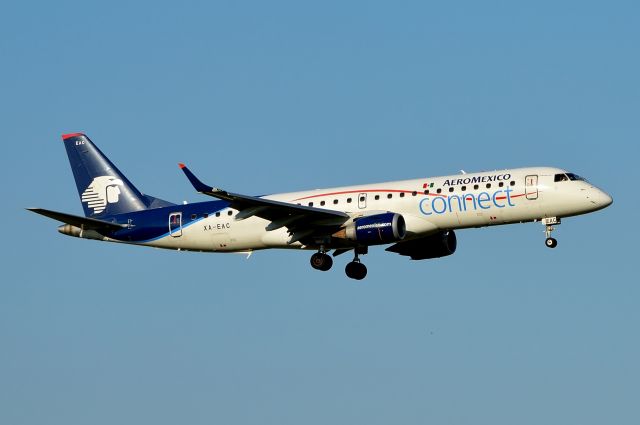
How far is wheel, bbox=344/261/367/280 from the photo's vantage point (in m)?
67.2

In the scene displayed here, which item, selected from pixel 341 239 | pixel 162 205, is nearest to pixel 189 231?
pixel 162 205

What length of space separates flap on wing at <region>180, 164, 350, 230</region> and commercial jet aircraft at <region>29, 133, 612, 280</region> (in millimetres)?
48

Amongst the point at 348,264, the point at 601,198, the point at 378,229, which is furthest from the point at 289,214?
the point at 601,198

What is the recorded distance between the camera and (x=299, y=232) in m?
64.9

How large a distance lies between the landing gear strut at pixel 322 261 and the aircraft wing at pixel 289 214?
140 centimetres

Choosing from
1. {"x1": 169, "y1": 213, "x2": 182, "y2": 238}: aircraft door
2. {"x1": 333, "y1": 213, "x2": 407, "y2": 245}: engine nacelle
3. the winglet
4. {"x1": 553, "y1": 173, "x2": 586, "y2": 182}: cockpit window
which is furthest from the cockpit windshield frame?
{"x1": 169, "y1": 213, "x2": 182, "y2": 238}: aircraft door

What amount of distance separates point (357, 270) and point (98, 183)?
1540 cm

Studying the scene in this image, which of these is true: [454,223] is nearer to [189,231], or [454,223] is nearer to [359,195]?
[359,195]

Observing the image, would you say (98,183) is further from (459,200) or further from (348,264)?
(459,200)

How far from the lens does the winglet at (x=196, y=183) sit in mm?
58156

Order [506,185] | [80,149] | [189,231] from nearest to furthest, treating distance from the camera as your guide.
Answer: [506,185] → [189,231] → [80,149]

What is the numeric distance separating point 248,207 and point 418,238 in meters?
8.38

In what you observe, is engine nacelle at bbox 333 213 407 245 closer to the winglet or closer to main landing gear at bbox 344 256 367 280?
main landing gear at bbox 344 256 367 280

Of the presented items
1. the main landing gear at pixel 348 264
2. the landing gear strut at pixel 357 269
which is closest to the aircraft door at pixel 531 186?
the main landing gear at pixel 348 264
